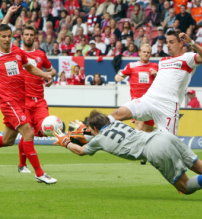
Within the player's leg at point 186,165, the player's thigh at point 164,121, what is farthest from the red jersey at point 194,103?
the player's leg at point 186,165

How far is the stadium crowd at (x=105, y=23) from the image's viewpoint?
24734 millimetres

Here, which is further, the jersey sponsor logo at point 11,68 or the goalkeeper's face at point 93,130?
the jersey sponsor logo at point 11,68

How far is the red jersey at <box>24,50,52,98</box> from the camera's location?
1345 centimetres

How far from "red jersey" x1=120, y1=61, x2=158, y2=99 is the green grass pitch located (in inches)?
84.6

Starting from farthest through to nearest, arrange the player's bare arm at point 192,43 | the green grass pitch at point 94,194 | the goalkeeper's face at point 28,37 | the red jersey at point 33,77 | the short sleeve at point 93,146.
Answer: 1. the red jersey at point 33,77
2. the goalkeeper's face at point 28,37
3. the player's bare arm at point 192,43
4. the short sleeve at point 93,146
5. the green grass pitch at point 94,194

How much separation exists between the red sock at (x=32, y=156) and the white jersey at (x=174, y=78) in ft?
6.88

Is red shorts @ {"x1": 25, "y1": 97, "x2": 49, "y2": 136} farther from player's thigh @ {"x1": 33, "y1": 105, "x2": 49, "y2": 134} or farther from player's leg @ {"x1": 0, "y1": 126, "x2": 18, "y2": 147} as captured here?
player's leg @ {"x1": 0, "y1": 126, "x2": 18, "y2": 147}

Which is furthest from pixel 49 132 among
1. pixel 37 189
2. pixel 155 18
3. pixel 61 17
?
pixel 61 17

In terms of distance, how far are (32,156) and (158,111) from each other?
6.96 feet

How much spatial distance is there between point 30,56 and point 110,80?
10.8 meters

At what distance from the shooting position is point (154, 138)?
9.55m

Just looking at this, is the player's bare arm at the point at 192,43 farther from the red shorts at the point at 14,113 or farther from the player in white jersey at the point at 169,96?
the red shorts at the point at 14,113

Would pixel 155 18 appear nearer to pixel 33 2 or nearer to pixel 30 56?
pixel 33 2

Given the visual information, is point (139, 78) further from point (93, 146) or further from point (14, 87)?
point (93, 146)
